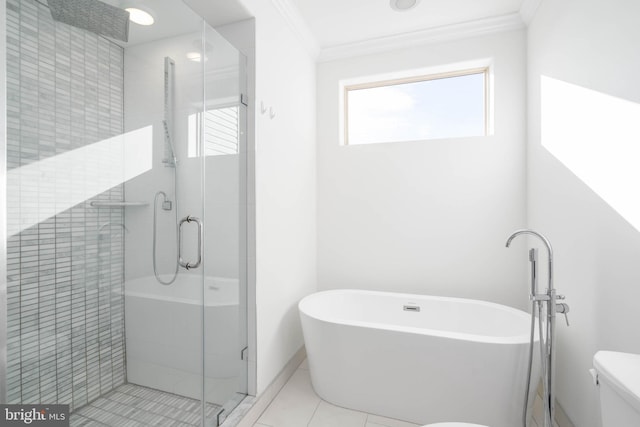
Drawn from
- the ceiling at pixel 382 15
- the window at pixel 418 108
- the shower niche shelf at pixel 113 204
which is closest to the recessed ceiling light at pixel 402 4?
the ceiling at pixel 382 15

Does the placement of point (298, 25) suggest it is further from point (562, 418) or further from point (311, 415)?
point (562, 418)

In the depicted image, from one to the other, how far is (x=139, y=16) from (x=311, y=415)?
7.22 ft

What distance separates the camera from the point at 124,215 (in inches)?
47.5

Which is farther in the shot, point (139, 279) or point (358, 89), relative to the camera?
point (358, 89)

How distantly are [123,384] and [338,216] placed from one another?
1878mm

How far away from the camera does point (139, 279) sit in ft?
4.19

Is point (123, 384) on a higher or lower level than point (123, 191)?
lower

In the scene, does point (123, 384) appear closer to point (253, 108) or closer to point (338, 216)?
point (253, 108)

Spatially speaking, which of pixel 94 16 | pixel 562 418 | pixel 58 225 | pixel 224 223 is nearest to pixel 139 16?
pixel 94 16

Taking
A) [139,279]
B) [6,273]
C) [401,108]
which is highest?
[401,108]

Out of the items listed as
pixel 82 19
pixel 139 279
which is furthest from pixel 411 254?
pixel 82 19

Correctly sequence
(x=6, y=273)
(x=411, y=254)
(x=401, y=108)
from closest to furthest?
(x=6, y=273), (x=411, y=254), (x=401, y=108)

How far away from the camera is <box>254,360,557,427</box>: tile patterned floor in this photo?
1.66 m

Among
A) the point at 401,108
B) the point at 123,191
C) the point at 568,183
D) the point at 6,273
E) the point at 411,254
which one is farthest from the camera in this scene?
the point at 401,108
